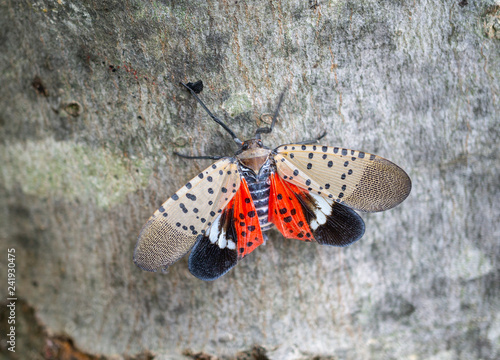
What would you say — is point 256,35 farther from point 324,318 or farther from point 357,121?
point 324,318

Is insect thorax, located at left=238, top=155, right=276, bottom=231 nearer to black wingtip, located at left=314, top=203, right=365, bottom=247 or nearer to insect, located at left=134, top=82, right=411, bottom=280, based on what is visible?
insect, located at left=134, top=82, right=411, bottom=280

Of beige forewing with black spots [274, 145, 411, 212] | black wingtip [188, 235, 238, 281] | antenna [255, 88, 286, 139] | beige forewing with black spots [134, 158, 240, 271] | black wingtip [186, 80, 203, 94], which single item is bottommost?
black wingtip [188, 235, 238, 281]

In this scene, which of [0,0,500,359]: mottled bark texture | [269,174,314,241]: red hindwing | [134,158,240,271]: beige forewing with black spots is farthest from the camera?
[269,174,314,241]: red hindwing

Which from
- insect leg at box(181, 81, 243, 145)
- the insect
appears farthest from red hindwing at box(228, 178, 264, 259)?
insect leg at box(181, 81, 243, 145)

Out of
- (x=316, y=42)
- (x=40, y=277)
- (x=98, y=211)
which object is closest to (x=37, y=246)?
(x=40, y=277)

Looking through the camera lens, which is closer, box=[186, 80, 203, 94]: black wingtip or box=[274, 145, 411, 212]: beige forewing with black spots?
box=[186, 80, 203, 94]: black wingtip

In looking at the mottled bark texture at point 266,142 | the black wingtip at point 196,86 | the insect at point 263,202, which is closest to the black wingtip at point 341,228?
the insect at point 263,202

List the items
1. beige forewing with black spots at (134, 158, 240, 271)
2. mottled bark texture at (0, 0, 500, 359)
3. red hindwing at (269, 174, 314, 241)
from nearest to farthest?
mottled bark texture at (0, 0, 500, 359) < beige forewing with black spots at (134, 158, 240, 271) < red hindwing at (269, 174, 314, 241)

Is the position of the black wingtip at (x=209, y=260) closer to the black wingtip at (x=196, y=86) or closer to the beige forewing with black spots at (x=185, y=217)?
the beige forewing with black spots at (x=185, y=217)
